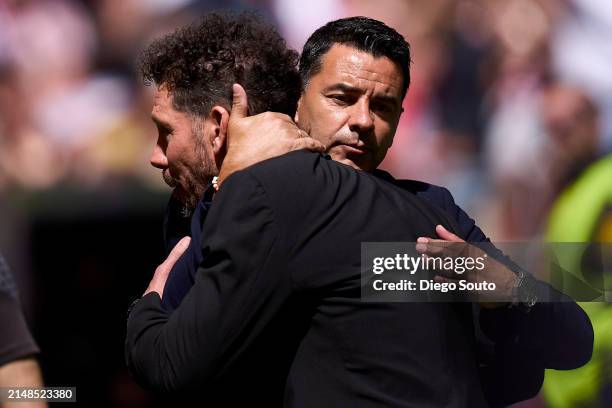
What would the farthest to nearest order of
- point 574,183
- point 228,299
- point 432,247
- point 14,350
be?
point 574,183, point 14,350, point 432,247, point 228,299

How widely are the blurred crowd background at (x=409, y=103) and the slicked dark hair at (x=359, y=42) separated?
4.27 feet

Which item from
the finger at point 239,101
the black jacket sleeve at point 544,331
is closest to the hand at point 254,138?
the finger at point 239,101

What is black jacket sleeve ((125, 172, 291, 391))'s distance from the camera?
1721 millimetres

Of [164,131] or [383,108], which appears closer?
[164,131]

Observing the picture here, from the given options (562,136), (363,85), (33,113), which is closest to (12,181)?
(33,113)

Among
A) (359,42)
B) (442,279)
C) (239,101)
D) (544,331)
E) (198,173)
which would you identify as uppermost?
(359,42)

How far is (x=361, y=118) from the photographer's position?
270 cm

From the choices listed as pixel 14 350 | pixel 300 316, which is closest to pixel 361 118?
pixel 300 316

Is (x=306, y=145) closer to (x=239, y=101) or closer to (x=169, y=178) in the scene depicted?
(x=239, y=101)

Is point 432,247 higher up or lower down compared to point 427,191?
lower down

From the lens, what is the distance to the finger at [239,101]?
6.66 ft

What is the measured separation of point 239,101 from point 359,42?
0.88 m

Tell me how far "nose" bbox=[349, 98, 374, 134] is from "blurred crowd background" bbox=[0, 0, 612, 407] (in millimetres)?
1499

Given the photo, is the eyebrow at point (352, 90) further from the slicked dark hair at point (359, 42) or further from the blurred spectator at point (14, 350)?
the blurred spectator at point (14, 350)
